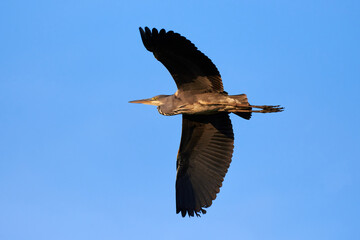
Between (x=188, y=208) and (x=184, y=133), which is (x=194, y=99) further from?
(x=188, y=208)

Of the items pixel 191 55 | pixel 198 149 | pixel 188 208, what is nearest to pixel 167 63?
pixel 191 55

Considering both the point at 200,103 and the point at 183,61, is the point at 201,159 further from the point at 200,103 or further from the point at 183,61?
the point at 183,61

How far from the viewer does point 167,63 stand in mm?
11398

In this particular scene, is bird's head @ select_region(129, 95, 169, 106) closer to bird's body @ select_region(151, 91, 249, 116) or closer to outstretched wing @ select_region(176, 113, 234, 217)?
bird's body @ select_region(151, 91, 249, 116)

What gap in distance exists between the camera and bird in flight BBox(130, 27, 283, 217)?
11086 millimetres

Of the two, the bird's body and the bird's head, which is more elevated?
the bird's head

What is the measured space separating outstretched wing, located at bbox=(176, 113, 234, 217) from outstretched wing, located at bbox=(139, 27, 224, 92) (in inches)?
44.0

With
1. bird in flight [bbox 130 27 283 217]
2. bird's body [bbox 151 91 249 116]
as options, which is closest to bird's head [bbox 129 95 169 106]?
bird in flight [bbox 130 27 283 217]

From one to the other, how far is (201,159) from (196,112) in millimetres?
1388

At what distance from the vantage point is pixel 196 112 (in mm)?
12055

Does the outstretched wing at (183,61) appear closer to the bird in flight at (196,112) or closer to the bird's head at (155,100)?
the bird in flight at (196,112)

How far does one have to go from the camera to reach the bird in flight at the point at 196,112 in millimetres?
11086

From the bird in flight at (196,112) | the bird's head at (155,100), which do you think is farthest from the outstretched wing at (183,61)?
the bird's head at (155,100)

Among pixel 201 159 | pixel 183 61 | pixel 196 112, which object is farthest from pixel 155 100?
pixel 201 159
